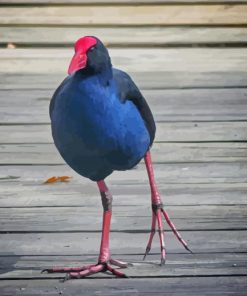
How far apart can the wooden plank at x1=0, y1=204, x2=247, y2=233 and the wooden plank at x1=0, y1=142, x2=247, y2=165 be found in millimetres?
629

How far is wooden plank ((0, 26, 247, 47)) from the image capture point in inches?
273

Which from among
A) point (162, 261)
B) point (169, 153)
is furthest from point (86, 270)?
point (169, 153)

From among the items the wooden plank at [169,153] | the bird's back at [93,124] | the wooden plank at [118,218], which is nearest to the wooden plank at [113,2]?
the wooden plank at [169,153]

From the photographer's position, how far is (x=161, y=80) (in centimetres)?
615

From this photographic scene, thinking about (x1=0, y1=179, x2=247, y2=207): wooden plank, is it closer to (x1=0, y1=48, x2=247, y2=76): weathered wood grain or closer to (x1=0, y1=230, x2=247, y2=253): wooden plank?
(x1=0, y1=230, x2=247, y2=253): wooden plank

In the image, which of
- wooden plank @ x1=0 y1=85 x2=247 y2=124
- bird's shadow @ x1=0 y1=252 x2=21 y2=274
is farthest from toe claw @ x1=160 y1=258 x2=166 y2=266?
wooden plank @ x1=0 y1=85 x2=247 y2=124

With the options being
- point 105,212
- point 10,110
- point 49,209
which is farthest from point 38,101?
point 105,212

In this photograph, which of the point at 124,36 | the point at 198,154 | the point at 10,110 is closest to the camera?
the point at 198,154

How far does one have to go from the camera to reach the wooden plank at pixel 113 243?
3844mm

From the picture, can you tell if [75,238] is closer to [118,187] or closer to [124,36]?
[118,187]

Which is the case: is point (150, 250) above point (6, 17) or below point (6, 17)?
below

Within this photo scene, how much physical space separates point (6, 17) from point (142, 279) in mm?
4121

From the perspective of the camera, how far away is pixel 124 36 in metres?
7.04

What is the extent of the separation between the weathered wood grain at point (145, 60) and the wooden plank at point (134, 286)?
287 centimetres
